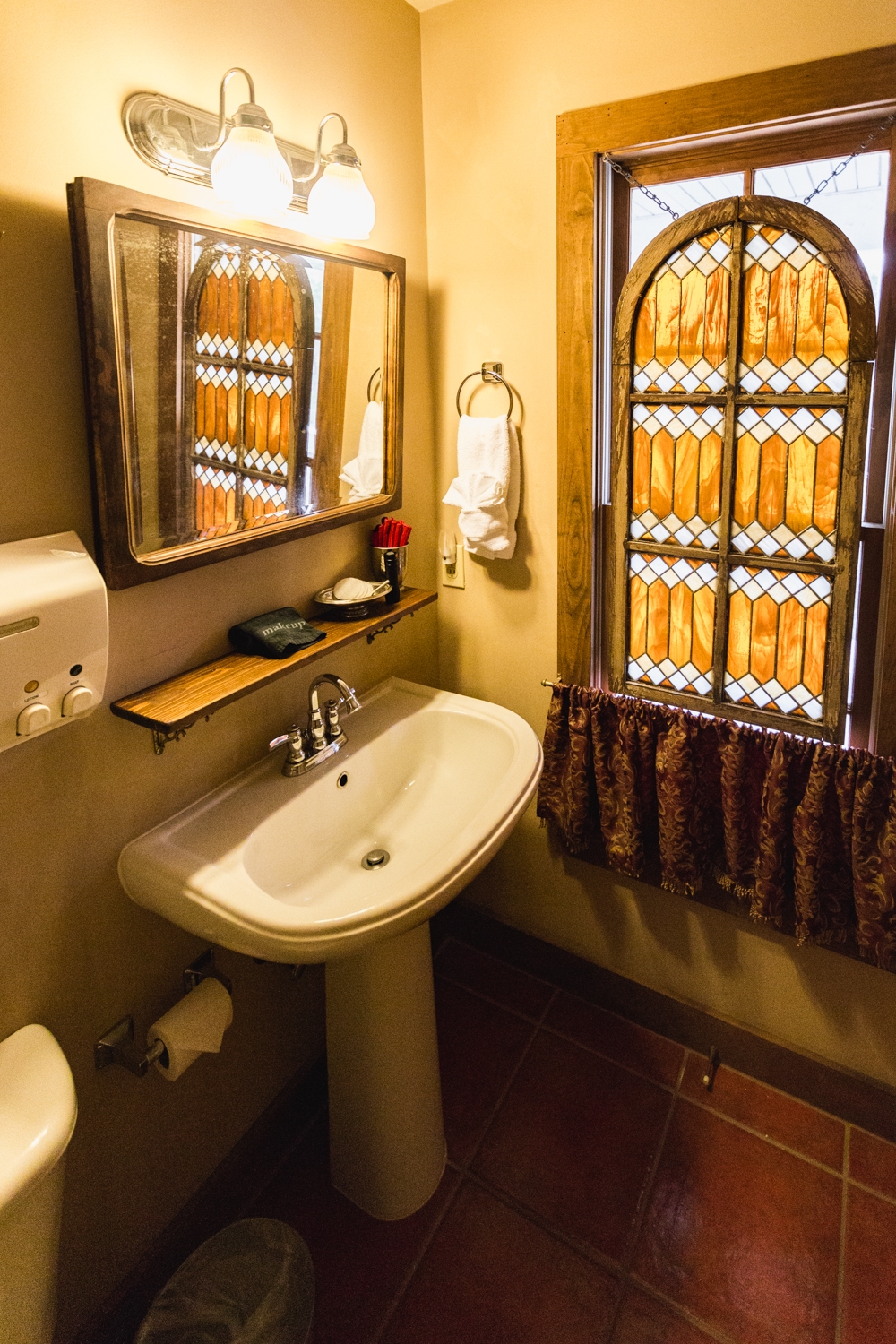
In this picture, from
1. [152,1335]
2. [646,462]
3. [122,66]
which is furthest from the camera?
[646,462]

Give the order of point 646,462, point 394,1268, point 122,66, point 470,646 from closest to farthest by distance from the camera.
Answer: point 122,66 < point 394,1268 < point 646,462 < point 470,646

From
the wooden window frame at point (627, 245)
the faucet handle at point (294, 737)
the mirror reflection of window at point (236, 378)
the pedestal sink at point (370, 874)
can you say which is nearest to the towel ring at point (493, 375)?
the wooden window frame at point (627, 245)

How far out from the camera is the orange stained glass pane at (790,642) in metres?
1.50

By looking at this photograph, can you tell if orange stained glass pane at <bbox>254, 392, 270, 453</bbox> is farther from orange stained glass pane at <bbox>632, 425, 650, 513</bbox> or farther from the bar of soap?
orange stained glass pane at <bbox>632, 425, 650, 513</bbox>

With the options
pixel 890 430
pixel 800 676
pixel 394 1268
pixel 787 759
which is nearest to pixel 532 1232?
pixel 394 1268

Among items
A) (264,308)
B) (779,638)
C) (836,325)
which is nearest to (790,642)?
(779,638)

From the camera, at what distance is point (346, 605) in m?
1.58

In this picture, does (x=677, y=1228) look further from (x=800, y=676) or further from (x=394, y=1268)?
(x=800, y=676)

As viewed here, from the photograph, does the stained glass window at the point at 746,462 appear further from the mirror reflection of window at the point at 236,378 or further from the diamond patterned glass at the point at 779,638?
the mirror reflection of window at the point at 236,378

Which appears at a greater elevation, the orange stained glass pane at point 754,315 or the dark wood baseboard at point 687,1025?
the orange stained glass pane at point 754,315

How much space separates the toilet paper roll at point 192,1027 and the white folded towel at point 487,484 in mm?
1073

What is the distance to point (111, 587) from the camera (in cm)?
114

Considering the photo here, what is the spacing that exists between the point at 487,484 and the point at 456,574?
0.95ft

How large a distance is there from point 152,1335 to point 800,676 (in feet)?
5.22
